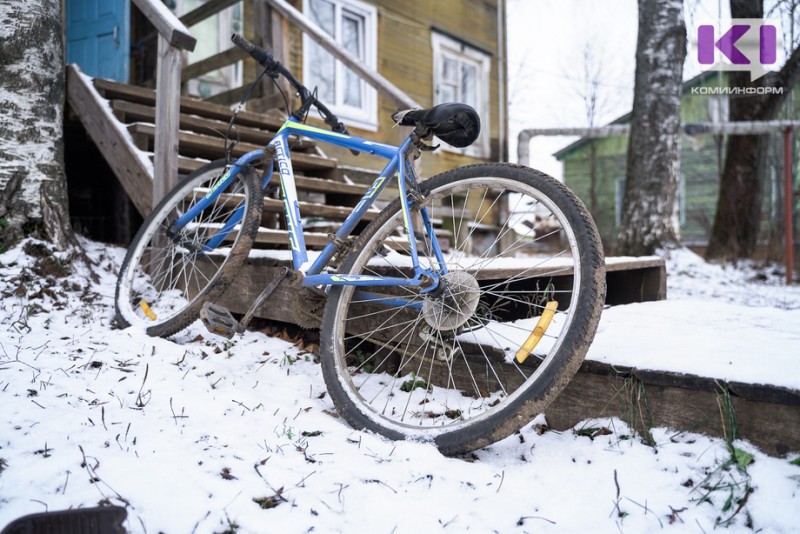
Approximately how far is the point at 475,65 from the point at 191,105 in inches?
254

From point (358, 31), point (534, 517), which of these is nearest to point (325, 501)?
point (534, 517)

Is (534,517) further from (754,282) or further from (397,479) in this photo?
(754,282)

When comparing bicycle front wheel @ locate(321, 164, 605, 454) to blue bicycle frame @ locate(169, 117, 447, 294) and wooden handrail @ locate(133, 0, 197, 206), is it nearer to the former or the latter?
blue bicycle frame @ locate(169, 117, 447, 294)

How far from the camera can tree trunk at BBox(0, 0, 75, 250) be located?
10.1 feet

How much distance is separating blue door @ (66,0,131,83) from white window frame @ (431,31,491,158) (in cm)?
435

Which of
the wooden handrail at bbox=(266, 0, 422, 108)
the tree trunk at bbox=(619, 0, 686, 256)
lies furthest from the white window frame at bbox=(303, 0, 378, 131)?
the tree trunk at bbox=(619, 0, 686, 256)

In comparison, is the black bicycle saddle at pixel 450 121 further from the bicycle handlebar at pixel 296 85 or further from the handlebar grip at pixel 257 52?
the handlebar grip at pixel 257 52

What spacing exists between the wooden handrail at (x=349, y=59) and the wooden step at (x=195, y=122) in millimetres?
645

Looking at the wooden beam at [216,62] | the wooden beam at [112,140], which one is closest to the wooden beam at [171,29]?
the wooden beam at [112,140]

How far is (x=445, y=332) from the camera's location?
6.81 feet

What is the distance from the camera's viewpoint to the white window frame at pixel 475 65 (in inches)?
348

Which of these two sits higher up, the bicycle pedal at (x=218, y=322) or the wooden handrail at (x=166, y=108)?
the wooden handrail at (x=166, y=108)

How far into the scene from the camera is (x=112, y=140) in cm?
372

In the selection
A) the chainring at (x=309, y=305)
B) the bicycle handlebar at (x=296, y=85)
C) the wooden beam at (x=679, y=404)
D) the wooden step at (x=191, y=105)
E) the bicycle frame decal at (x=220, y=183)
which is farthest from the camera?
the wooden step at (x=191, y=105)
